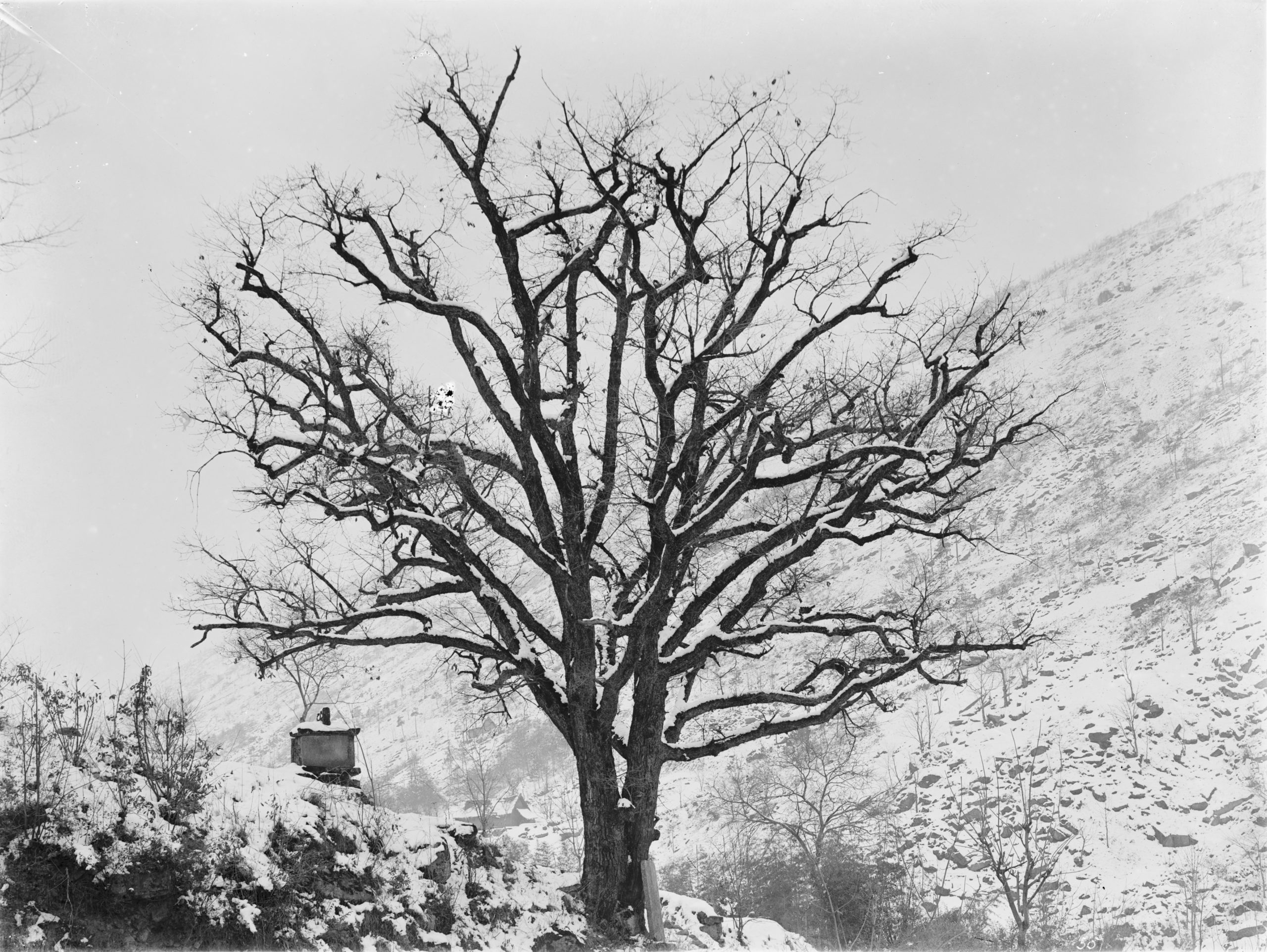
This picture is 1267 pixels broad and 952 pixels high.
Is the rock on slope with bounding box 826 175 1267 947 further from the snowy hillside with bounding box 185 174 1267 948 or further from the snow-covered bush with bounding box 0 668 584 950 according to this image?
the snow-covered bush with bounding box 0 668 584 950

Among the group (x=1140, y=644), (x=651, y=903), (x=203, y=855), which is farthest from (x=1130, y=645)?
(x=203, y=855)

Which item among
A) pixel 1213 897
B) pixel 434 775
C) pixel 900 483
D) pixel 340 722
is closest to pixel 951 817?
pixel 1213 897

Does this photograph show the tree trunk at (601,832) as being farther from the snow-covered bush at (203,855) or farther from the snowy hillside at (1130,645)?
the snowy hillside at (1130,645)

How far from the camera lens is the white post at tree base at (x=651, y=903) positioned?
10.1 m

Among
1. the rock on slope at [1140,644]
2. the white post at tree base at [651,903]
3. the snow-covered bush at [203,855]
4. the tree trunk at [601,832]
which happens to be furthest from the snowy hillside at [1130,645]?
the snow-covered bush at [203,855]

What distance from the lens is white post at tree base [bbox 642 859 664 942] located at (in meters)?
10.1

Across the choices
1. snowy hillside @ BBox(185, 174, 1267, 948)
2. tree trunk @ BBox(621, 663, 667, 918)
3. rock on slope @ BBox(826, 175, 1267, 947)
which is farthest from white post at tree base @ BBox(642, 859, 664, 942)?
rock on slope @ BBox(826, 175, 1267, 947)

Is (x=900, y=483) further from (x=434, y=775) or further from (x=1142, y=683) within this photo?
(x=434, y=775)

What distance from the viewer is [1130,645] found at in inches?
1909

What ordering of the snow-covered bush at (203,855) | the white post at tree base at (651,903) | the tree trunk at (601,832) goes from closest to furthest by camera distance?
the snow-covered bush at (203,855), the tree trunk at (601,832), the white post at tree base at (651,903)

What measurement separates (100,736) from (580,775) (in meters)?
5.00

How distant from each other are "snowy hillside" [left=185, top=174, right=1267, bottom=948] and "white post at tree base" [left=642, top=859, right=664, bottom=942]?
17.4 ft

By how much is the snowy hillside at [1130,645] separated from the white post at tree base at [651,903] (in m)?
5.32

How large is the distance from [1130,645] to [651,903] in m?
47.2
